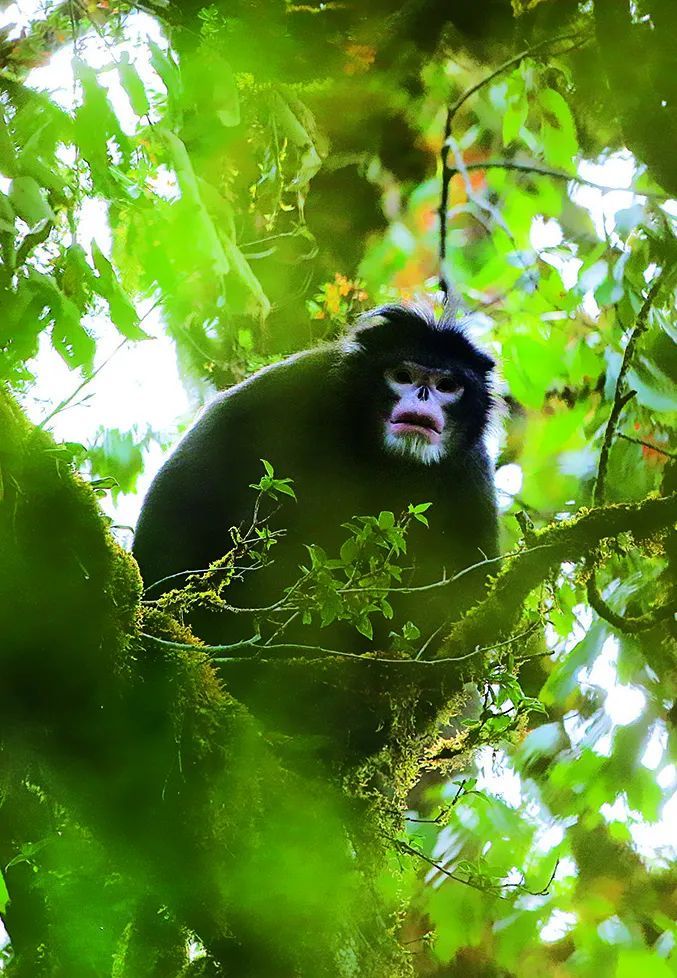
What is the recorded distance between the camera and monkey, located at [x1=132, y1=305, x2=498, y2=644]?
2445 mm

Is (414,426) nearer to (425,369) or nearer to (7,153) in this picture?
(425,369)

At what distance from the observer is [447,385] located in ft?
9.86

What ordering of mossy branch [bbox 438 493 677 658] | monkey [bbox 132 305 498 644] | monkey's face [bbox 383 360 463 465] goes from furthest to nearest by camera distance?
monkey's face [bbox 383 360 463 465]
monkey [bbox 132 305 498 644]
mossy branch [bbox 438 493 677 658]

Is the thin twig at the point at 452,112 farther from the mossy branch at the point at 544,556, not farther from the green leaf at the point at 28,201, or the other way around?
the green leaf at the point at 28,201

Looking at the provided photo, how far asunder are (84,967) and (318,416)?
1662mm

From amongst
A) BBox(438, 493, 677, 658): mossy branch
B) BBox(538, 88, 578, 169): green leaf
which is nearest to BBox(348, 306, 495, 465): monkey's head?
BBox(538, 88, 578, 169): green leaf

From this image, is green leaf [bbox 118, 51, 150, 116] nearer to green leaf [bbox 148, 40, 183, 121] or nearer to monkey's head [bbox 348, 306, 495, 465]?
green leaf [bbox 148, 40, 183, 121]

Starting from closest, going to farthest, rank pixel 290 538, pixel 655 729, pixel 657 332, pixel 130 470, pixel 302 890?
pixel 302 890 → pixel 657 332 → pixel 655 729 → pixel 290 538 → pixel 130 470

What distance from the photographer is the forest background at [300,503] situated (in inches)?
49.8

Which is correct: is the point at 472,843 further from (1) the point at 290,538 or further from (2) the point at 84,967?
(2) the point at 84,967

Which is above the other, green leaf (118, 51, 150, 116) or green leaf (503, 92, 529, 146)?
green leaf (118, 51, 150, 116)

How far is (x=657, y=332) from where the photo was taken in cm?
224

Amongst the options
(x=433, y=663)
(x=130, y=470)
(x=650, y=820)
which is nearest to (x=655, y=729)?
(x=650, y=820)

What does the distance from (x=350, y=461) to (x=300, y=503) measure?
27cm
